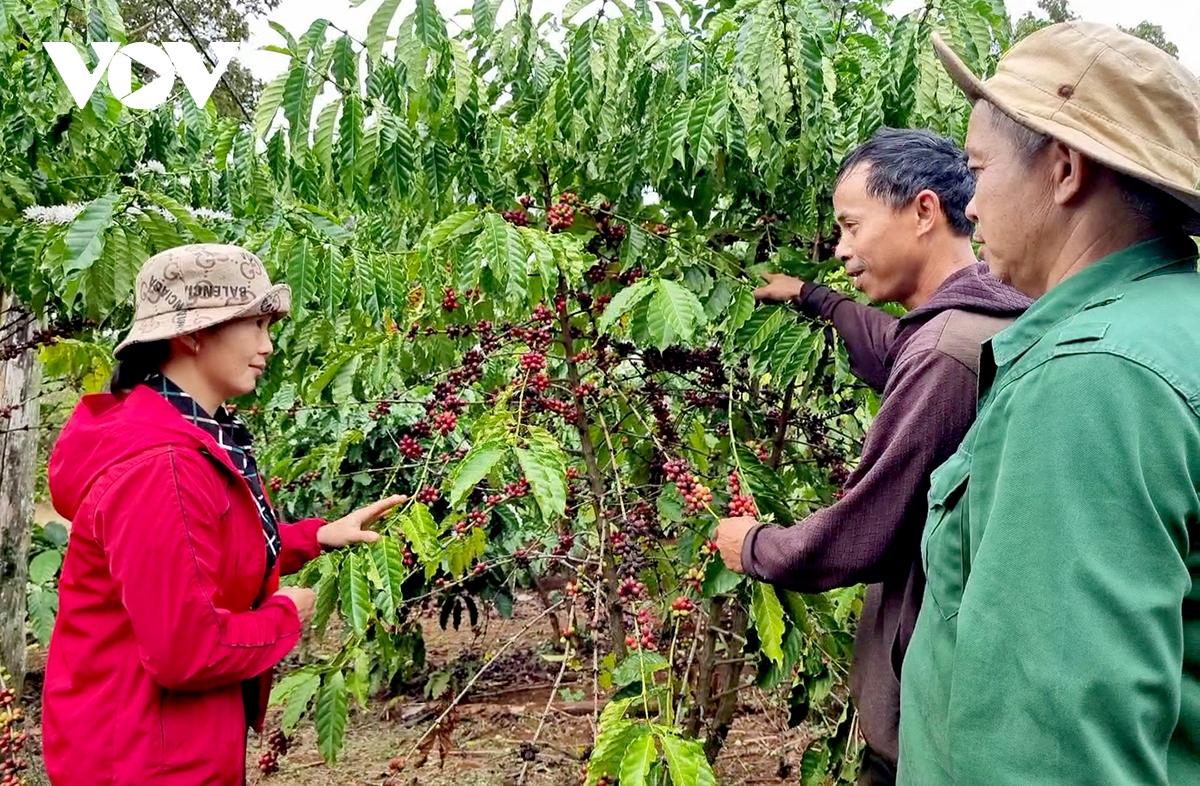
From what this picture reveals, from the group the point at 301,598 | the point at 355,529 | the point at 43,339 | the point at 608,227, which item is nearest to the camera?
the point at 301,598

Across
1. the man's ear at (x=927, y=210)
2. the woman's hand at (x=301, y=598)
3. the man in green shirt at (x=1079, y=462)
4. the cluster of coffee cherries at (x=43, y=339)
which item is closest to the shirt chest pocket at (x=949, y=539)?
the man in green shirt at (x=1079, y=462)

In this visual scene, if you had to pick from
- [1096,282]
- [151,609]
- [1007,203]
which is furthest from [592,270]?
[1096,282]

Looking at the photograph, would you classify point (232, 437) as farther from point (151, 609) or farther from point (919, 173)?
point (919, 173)

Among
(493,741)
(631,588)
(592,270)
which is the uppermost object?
(592,270)

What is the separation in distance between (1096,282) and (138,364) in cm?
171

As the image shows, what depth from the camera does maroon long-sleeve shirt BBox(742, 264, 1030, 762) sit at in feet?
4.95

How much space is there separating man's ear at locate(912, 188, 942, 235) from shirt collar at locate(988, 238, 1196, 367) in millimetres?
820

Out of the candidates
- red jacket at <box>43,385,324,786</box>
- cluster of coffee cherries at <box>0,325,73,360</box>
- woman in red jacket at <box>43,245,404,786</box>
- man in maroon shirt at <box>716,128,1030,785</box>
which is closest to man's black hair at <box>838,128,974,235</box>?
man in maroon shirt at <box>716,128,1030,785</box>

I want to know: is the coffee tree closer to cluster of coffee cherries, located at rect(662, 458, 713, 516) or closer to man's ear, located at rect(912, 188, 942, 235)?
cluster of coffee cherries, located at rect(662, 458, 713, 516)

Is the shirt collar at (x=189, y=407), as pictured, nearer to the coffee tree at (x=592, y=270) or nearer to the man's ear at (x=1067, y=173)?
the coffee tree at (x=592, y=270)

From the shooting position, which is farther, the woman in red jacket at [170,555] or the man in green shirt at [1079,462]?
the woman in red jacket at [170,555]

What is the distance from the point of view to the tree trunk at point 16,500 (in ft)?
15.7

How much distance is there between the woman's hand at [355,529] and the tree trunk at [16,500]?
3.30 metres

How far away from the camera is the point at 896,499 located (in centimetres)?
155
